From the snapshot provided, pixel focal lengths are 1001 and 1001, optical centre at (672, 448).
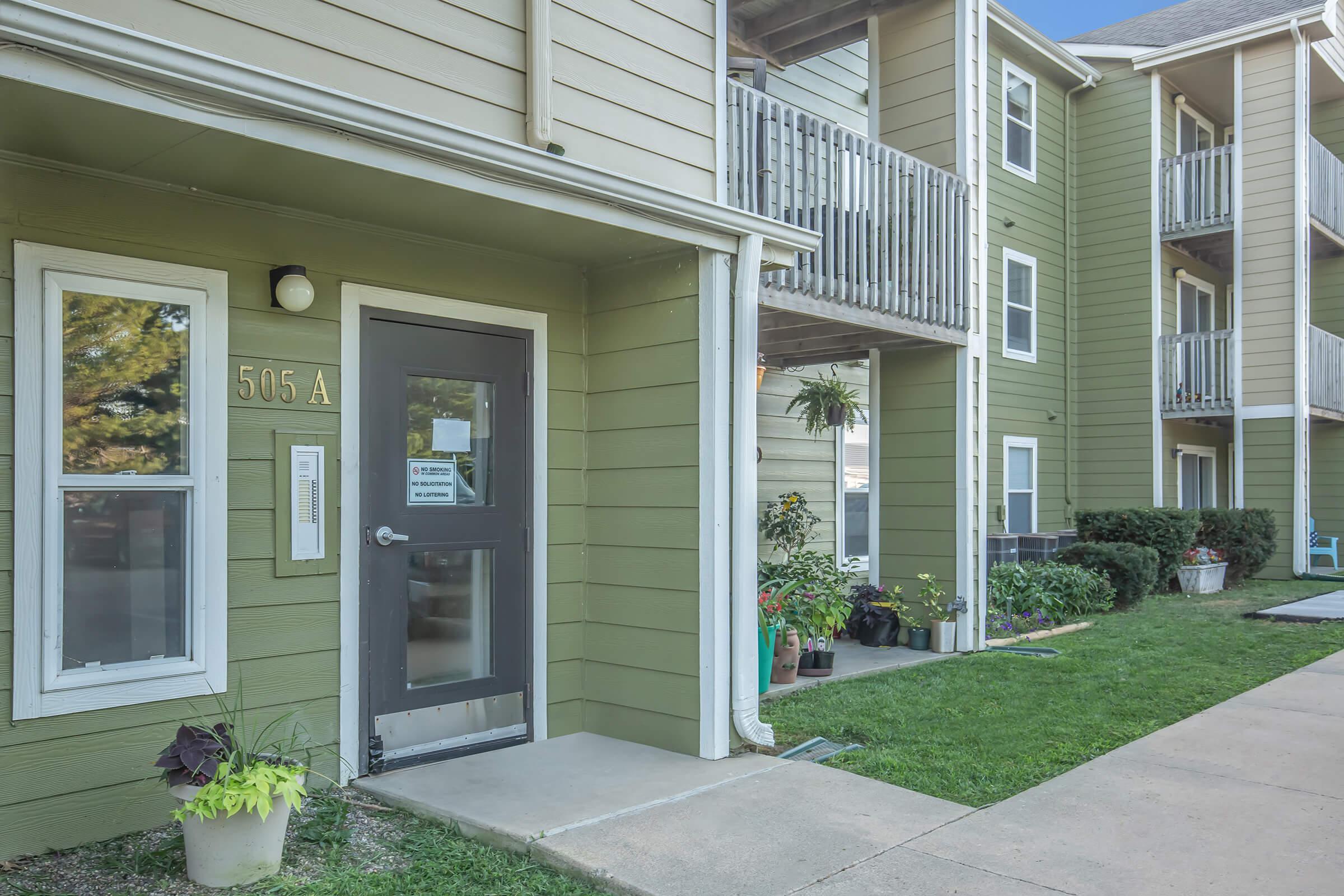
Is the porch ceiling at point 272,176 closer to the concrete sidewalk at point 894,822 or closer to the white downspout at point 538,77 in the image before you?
the white downspout at point 538,77

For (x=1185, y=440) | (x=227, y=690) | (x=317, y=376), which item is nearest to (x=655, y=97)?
(x=317, y=376)

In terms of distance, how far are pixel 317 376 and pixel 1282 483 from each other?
41.0ft

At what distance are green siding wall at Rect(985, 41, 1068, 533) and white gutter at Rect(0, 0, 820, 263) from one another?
28.2 ft

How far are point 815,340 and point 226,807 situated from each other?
5.57 metres

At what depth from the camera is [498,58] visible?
152 inches

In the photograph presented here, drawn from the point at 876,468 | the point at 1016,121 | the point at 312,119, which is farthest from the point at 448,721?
the point at 1016,121

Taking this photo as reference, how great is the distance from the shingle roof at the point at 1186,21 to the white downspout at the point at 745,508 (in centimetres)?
1139

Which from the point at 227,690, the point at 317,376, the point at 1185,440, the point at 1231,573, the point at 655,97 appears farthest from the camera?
the point at 1185,440

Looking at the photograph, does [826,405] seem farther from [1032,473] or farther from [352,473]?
[1032,473]

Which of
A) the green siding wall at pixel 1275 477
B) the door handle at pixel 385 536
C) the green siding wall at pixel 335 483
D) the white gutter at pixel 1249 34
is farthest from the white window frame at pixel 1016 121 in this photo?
the door handle at pixel 385 536

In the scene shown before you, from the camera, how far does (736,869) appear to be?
10.8 feet

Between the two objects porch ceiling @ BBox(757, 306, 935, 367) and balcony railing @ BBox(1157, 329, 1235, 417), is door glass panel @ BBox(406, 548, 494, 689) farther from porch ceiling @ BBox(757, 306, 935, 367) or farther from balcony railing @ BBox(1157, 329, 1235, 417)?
balcony railing @ BBox(1157, 329, 1235, 417)

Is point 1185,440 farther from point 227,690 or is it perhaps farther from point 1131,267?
point 227,690

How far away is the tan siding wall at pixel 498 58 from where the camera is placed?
124 inches
